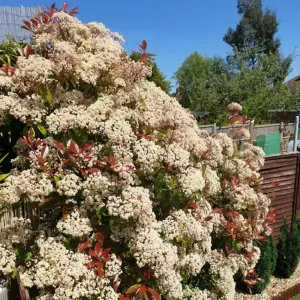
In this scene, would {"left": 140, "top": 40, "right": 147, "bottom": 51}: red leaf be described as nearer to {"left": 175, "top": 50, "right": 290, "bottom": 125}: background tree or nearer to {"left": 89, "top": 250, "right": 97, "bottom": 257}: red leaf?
{"left": 89, "top": 250, "right": 97, "bottom": 257}: red leaf

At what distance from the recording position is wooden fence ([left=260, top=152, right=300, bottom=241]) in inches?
208

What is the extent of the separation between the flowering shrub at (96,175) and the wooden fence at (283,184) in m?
2.67

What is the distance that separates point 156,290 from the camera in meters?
2.41

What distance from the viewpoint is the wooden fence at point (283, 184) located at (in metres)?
5.29

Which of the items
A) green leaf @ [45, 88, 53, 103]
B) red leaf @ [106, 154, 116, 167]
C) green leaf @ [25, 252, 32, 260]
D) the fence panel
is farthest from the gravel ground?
the fence panel

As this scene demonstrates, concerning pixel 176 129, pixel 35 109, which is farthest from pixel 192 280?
pixel 35 109

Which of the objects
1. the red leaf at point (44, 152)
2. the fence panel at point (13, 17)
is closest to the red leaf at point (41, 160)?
the red leaf at point (44, 152)

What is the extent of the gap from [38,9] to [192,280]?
4.10 m

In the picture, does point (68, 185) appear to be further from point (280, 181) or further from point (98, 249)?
point (280, 181)

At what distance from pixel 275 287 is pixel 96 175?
14.7 ft

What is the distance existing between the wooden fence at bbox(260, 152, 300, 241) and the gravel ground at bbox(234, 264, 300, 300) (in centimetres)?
67

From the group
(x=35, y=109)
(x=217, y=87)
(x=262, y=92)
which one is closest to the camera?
(x=35, y=109)

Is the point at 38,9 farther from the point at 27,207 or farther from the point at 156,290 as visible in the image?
the point at 156,290

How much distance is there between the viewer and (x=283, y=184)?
5652 millimetres
